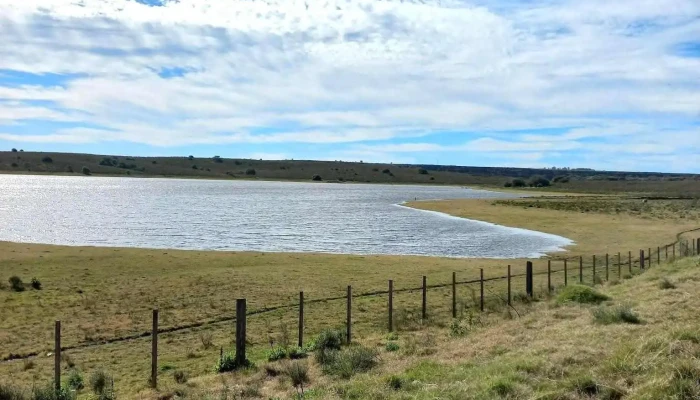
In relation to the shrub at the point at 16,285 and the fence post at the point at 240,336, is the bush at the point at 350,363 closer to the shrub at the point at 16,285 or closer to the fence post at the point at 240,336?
the fence post at the point at 240,336

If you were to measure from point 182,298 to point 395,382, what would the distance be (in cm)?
1516

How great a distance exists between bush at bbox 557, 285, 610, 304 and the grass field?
9.53ft

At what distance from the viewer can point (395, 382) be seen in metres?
9.08

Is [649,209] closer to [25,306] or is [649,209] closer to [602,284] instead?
[602,284]

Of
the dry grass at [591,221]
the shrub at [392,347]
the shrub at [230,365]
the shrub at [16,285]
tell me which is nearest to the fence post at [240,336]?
the shrub at [230,365]

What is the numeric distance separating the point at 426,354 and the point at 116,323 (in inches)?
419

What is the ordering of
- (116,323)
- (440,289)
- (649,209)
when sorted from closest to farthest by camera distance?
(116,323)
(440,289)
(649,209)

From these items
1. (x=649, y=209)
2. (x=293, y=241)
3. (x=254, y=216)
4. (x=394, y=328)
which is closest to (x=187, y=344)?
(x=394, y=328)

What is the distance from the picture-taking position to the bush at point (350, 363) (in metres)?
10.8

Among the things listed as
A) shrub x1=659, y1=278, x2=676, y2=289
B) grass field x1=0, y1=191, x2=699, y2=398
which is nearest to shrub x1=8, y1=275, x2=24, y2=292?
grass field x1=0, y1=191, x2=699, y2=398

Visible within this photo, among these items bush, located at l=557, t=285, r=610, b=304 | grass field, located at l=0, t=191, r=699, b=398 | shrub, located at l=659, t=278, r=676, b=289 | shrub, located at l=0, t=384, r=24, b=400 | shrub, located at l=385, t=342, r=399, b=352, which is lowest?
grass field, located at l=0, t=191, r=699, b=398

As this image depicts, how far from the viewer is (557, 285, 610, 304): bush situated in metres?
16.6

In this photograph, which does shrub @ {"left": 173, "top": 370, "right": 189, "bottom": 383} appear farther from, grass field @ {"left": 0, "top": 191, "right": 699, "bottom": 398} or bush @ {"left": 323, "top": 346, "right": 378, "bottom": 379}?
bush @ {"left": 323, "top": 346, "right": 378, "bottom": 379}

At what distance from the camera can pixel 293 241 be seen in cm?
4719
